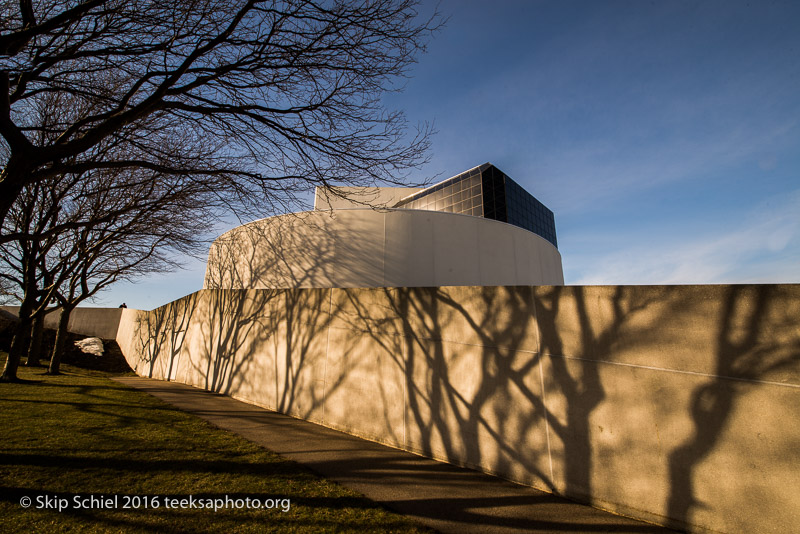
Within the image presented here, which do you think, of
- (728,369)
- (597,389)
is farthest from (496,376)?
(728,369)

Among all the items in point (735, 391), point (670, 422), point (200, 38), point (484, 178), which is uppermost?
point (484, 178)

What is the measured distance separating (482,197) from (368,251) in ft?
81.4

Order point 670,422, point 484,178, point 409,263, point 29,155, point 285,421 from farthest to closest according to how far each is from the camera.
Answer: point 484,178
point 409,263
point 285,421
point 29,155
point 670,422

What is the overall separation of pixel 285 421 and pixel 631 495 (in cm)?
659

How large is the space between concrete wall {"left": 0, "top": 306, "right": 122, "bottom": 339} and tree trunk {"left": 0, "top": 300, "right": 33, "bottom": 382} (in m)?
34.4

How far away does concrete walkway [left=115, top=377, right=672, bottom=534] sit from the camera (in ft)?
11.3

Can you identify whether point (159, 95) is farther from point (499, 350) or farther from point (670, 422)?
point (670, 422)

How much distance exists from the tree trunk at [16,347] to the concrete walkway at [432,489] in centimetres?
1032

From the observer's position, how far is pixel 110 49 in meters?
4.56

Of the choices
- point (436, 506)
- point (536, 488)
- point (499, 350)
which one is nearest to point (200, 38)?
point (499, 350)

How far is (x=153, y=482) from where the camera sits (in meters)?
3.87

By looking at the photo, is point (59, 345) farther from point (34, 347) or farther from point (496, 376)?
point (496, 376)

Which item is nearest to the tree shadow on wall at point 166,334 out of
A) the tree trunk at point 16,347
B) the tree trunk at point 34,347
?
the tree trunk at point 34,347

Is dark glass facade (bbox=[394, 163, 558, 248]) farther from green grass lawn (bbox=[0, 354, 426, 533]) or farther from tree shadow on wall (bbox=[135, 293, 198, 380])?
green grass lawn (bbox=[0, 354, 426, 533])
